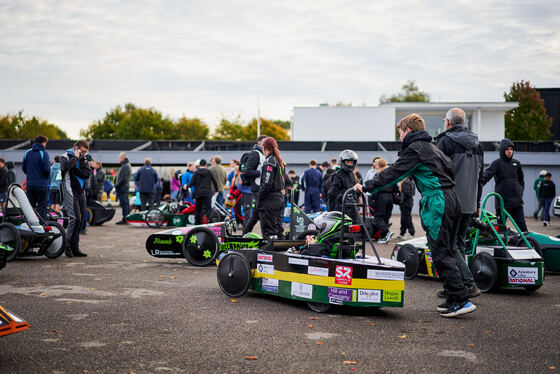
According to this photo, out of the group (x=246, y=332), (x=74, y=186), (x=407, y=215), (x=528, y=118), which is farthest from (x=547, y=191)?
(x=528, y=118)

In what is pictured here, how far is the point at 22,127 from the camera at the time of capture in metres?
76.4

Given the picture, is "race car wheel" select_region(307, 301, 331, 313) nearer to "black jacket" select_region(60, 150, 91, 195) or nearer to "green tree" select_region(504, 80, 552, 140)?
"black jacket" select_region(60, 150, 91, 195)

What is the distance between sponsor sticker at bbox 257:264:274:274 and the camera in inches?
235

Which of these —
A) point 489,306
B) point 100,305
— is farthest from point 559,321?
point 100,305

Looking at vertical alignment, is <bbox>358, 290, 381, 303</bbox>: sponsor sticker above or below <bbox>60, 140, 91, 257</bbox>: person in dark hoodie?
below

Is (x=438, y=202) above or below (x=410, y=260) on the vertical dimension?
above

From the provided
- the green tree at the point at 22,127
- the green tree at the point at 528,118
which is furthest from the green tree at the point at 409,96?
the green tree at the point at 22,127

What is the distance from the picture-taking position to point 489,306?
19.2 feet

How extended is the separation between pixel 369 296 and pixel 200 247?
3.65 m

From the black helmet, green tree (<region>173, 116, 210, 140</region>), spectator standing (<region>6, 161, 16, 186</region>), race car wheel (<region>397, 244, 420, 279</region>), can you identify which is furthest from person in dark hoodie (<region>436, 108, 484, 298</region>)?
green tree (<region>173, 116, 210, 140</region>)

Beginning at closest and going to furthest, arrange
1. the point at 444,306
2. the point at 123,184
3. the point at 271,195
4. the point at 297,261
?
the point at 444,306
the point at 297,261
the point at 271,195
the point at 123,184

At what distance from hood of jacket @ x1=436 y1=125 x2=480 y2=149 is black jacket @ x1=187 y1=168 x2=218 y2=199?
7.73 m

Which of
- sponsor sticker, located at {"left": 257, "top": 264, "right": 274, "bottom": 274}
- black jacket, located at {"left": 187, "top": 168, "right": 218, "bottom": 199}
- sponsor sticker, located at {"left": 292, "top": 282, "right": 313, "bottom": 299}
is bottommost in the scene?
sponsor sticker, located at {"left": 292, "top": 282, "right": 313, "bottom": 299}

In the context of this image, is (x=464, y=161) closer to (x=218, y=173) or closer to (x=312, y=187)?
(x=218, y=173)
